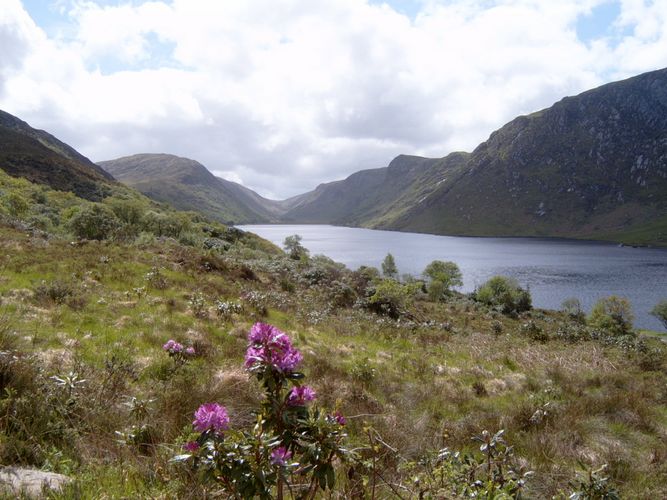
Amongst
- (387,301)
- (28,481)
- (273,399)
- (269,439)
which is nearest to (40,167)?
(387,301)

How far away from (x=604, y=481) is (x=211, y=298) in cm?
1098

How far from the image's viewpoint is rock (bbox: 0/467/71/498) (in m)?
2.51

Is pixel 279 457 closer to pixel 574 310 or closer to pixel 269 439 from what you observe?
pixel 269 439

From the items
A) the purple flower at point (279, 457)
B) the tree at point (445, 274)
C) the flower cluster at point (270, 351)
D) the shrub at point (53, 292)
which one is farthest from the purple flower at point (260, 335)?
the tree at point (445, 274)

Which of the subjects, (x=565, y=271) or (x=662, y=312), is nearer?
(x=662, y=312)

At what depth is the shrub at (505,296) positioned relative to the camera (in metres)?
61.6

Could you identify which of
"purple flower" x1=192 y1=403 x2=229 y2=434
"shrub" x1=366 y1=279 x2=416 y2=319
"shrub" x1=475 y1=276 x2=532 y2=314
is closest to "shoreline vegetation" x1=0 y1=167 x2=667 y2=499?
"purple flower" x1=192 y1=403 x2=229 y2=434

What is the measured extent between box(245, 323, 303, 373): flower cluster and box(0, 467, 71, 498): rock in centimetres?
178

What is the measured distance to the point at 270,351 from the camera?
2.23 m

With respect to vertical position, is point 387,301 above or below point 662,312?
above

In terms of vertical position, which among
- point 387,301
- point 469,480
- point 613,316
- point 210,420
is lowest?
point 613,316

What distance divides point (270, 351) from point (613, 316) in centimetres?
6286

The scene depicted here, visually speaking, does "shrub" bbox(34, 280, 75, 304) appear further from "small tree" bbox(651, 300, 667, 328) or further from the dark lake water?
the dark lake water

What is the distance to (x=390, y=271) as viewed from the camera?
8256cm
